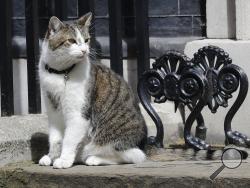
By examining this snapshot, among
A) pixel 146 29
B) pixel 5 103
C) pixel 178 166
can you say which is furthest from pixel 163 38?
pixel 178 166

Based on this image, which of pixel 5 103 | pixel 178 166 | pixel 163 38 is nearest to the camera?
pixel 178 166

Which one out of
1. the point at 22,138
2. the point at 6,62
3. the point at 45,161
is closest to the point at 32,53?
the point at 6,62

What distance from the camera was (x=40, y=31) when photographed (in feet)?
21.7

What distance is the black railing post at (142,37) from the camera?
6.39 meters

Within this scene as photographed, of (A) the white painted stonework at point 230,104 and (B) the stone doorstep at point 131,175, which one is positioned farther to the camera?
(A) the white painted stonework at point 230,104

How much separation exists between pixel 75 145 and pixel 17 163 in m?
0.58

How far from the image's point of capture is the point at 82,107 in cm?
506

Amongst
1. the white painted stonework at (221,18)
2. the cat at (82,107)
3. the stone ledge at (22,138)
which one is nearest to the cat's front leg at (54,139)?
the cat at (82,107)

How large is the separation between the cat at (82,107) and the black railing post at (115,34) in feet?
2.91

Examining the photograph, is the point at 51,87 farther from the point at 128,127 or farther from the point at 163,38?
the point at 163,38

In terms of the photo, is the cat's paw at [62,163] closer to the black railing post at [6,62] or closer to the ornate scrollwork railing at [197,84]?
the ornate scrollwork railing at [197,84]

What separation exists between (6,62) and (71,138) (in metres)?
1.37

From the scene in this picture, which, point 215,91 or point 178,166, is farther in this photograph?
point 215,91

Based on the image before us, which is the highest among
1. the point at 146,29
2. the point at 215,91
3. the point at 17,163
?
the point at 146,29
